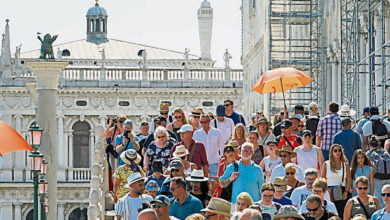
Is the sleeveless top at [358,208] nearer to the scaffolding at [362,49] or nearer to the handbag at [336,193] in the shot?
the handbag at [336,193]

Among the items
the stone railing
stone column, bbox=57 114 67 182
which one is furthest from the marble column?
stone column, bbox=57 114 67 182

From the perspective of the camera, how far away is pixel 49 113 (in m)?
36.0

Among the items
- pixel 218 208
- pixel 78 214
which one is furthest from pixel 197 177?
pixel 78 214

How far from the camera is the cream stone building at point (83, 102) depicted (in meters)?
71.0

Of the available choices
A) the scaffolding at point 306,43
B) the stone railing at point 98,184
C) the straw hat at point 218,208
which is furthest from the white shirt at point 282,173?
the scaffolding at point 306,43

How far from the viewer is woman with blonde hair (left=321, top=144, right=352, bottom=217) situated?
1825cm

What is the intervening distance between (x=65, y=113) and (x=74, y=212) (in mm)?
5883

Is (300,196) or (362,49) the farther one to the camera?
(362,49)

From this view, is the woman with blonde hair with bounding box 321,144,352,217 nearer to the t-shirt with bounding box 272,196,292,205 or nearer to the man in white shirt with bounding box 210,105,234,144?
the t-shirt with bounding box 272,196,292,205

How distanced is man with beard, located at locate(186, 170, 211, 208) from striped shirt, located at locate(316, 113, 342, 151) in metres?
4.34

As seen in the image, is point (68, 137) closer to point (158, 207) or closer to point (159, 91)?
point (159, 91)

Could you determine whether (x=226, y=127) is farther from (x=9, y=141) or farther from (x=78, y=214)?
(x=78, y=214)

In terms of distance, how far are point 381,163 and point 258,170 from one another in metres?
2.09

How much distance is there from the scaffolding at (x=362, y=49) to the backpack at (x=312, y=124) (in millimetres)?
5528
